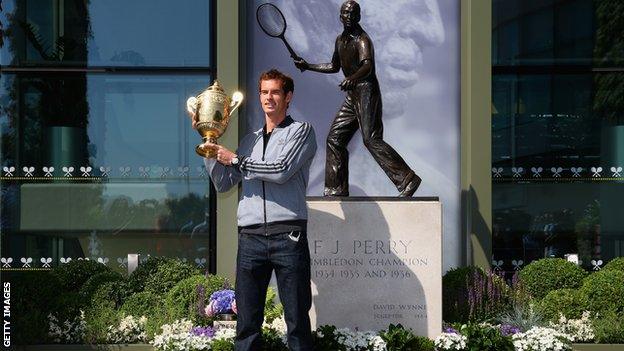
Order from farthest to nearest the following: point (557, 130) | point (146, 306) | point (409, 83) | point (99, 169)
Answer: point (557, 130) < point (409, 83) < point (99, 169) < point (146, 306)

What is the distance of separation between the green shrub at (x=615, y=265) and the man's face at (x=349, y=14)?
4.73 m

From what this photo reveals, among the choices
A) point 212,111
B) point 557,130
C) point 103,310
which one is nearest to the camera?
point 212,111

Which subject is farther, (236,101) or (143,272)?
(143,272)

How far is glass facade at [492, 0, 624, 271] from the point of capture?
13.1 m

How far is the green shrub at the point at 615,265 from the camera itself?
1217 cm

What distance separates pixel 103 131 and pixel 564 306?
20.8ft

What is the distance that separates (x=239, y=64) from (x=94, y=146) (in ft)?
7.38

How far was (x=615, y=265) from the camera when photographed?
12250 mm

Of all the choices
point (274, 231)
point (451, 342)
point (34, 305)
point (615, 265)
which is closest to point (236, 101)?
point (274, 231)

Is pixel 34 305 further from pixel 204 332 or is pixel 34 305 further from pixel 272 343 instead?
pixel 272 343

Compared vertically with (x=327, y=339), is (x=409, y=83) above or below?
above

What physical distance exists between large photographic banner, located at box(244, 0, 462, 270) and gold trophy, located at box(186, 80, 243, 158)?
4933 millimetres

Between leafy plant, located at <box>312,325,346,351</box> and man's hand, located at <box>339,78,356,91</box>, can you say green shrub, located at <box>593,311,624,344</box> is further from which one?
man's hand, located at <box>339,78,356,91</box>

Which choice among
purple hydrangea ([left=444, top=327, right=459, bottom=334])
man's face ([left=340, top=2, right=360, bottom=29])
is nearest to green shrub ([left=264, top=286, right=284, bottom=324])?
purple hydrangea ([left=444, top=327, right=459, bottom=334])
